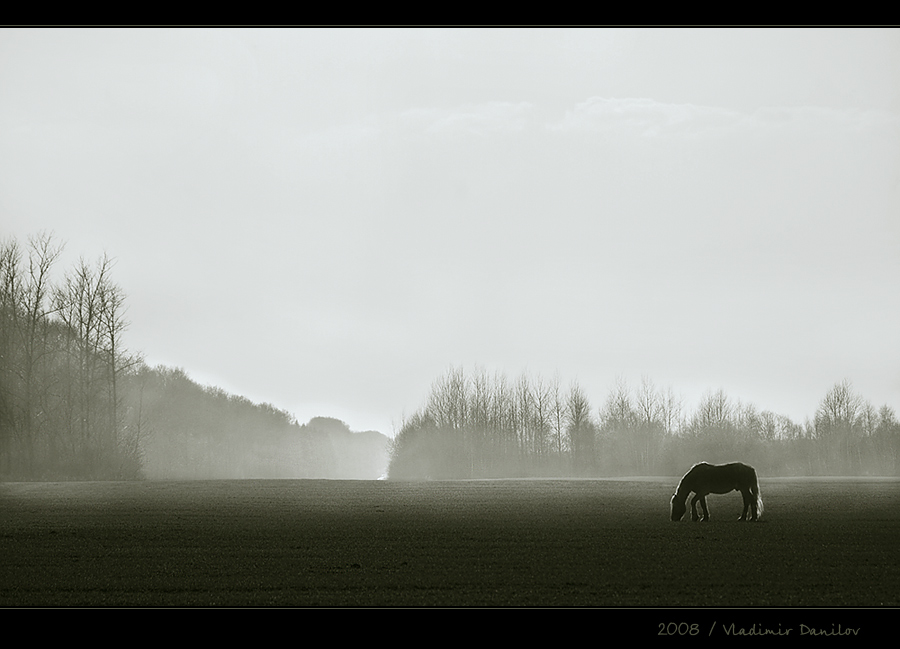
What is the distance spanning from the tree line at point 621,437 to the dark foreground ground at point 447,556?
85.7ft

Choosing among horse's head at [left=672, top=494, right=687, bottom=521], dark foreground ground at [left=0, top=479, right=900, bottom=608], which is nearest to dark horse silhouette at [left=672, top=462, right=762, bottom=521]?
horse's head at [left=672, top=494, right=687, bottom=521]

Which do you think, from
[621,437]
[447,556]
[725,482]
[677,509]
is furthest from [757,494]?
[621,437]

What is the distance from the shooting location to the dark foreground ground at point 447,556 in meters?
10.6

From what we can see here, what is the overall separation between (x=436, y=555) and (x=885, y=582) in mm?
7351

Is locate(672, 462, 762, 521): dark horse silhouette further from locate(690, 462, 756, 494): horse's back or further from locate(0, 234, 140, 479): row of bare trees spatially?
locate(0, 234, 140, 479): row of bare trees

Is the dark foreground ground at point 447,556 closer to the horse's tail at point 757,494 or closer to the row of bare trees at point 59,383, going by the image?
the horse's tail at point 757,494

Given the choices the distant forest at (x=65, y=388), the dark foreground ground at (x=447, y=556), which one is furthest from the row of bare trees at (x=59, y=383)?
the dark foreground ground at (x=447, y=556)

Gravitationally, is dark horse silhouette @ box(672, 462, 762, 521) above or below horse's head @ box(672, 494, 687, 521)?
above

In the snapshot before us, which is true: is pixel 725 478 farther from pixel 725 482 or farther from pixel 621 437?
pixel 621 437

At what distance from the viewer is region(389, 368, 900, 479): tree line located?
4894cm

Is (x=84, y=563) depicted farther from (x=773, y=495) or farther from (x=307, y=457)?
(x=307, y=457)

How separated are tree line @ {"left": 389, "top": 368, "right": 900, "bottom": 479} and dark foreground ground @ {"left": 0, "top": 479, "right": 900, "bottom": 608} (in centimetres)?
2612

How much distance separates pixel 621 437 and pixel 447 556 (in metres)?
47.0

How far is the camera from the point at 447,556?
45.4 ft
